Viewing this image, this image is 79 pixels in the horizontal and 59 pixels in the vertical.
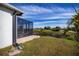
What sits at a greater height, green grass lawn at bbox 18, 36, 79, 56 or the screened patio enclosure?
the screened patio enclosure

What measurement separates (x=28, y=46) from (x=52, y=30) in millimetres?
318

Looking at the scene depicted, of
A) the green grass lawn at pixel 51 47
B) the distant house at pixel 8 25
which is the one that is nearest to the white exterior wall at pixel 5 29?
the distant house at pixel 8 25

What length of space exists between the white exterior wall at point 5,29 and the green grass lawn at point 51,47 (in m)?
0.21

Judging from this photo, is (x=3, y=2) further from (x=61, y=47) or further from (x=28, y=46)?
(x=61, y=47)

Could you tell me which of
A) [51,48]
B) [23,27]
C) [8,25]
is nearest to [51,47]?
[51,48]

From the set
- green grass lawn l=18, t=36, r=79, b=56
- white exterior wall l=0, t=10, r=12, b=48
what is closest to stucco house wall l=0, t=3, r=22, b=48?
white exterior wall l=0, t=10, r=12, b=48

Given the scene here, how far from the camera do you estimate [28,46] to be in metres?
3.33

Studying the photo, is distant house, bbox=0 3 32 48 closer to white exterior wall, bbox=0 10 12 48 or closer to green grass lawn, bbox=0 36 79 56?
white exterior wall, bbox=0 10 12 48

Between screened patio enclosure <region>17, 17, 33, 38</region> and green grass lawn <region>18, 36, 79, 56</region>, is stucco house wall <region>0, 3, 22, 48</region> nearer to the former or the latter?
screened patio enclosure <region>17, 17, 33, 38</region>

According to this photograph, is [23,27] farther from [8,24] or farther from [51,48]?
[51,48]

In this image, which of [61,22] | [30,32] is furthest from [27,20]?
[61,22]

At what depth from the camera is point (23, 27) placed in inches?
132

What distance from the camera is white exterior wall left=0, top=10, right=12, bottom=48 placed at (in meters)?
3.30

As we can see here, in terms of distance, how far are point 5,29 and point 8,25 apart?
0.18 ft
